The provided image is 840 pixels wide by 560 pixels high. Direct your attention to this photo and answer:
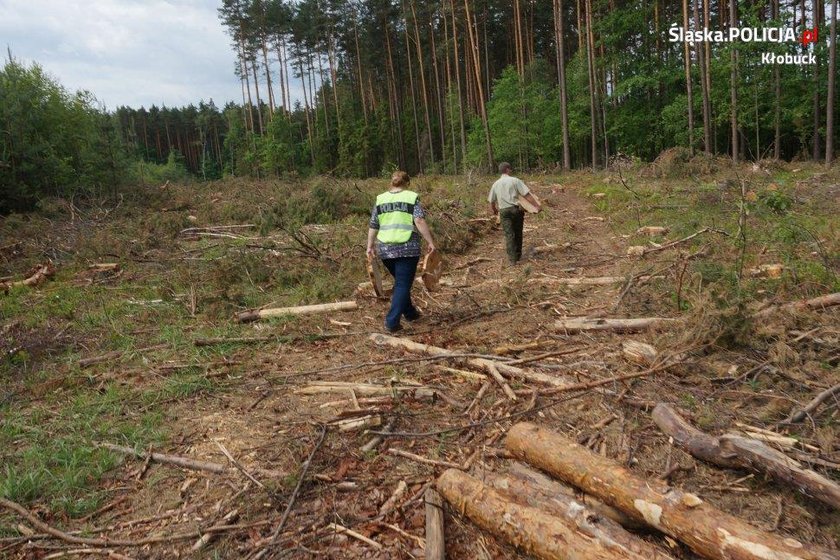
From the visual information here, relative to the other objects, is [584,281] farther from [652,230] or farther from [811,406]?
[811,406]

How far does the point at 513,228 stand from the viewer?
9.42 meters

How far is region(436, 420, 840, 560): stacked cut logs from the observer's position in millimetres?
2477

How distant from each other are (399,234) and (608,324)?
8.69 ft

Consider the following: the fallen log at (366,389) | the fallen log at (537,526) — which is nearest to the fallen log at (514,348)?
the fallen log at (366,389)

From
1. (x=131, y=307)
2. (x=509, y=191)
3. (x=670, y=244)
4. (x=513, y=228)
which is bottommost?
(x=131, y=307)

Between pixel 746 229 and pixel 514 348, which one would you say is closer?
pixel 514 348

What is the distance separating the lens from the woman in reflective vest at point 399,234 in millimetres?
6336

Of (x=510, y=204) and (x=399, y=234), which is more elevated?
(x=510, y=204)

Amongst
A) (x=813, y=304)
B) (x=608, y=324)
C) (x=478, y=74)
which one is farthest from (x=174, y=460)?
(x=478, y=74)

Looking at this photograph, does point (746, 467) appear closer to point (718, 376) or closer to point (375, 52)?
point (718, 376)

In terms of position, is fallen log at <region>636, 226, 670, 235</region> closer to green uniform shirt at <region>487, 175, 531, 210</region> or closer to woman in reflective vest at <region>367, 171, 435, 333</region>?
green uniform shirt at <region>487, 175, 531, 210</region>

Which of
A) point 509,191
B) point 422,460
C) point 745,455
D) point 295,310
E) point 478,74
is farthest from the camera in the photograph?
point 478,74

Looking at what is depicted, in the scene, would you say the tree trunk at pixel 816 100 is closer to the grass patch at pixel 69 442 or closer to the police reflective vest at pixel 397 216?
the police reflective vest at pixel 397 216

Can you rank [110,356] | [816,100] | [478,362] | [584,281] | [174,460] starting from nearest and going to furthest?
[174,460] < [478,362] < [110,356] < [584,281] < [816,100]
